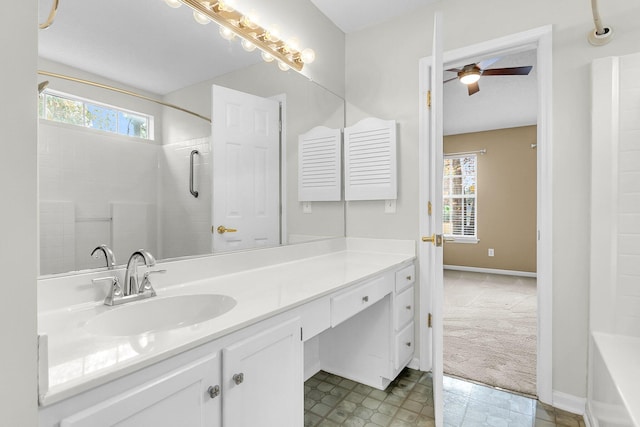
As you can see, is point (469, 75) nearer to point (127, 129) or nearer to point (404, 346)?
point (404, 346)

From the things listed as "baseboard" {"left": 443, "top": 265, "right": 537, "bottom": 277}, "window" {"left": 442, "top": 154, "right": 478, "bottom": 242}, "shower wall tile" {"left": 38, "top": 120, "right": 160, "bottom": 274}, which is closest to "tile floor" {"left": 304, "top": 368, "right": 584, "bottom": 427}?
"shower wall tile" {"left": 38, "top": 120, "right": 160, "bottom": 274}

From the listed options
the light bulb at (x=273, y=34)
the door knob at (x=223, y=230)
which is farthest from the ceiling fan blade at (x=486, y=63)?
the door knob at (x=223, y=230)

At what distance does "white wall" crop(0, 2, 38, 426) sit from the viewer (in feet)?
1.60

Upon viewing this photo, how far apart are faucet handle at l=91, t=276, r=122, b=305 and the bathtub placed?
172cm

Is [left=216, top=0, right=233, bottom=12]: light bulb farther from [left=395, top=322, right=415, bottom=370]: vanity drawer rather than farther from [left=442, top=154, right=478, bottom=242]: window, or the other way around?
[left=442, top=154, right=478, bottom=242]: window

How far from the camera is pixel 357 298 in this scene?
1590 millimetres

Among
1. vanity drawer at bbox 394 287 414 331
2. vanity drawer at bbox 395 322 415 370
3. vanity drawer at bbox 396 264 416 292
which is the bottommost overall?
vanity drawer at bbox 395 322 415 370

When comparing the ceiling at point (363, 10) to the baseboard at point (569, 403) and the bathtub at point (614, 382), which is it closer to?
the bathtub at point (614, 382)

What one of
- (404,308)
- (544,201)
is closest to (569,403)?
(404,308)

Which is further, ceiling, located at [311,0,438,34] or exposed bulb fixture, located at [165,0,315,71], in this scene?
ceiling, located at [311,0,438,34]

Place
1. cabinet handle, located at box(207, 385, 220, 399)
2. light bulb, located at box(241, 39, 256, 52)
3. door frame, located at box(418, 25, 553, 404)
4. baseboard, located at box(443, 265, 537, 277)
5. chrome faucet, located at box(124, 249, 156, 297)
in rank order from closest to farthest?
1. cabinet handle, located at box(207, 385, 220, 399)
2. chrome faucet, located at box(124, 249, 156, 297)
3. light bulb, located at box(241, 39, 256, 52)
4. door frame, located at box(418, 25, 553, 404)
5. baseboard, located at box(443, 265, 537, 277)

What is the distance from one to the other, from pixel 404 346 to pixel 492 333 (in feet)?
4.31

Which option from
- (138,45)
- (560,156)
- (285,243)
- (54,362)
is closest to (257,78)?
(138,45)

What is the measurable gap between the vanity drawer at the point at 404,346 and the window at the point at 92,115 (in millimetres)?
1776
